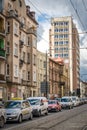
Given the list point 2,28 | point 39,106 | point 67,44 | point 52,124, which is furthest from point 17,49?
point 67,44

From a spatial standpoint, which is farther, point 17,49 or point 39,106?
point 17,49

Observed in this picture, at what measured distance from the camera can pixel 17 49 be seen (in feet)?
179

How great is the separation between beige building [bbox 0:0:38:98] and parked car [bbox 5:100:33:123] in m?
19.2

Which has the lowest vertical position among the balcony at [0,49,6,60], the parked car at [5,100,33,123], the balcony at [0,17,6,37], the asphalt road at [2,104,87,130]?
the asphalt road at [2,104,87,130]

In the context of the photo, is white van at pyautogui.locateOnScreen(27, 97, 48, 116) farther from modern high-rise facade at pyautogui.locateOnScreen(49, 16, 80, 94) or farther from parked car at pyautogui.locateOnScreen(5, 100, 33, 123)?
modern high-rise facade at pyautogui.locateOnScreen(49, 16, 80, 94)

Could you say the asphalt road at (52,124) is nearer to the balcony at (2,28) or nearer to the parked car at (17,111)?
the parked car at (17,111)

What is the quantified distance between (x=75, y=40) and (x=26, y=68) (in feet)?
Result: 254

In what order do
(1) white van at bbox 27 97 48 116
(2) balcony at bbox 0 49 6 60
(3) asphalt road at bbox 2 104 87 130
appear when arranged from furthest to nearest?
(2) balcony at bbox 0 49 6 60 → (1) white van at bbox 27 97 48 116 → (3) asphalt road at bbox 2 104 87 130

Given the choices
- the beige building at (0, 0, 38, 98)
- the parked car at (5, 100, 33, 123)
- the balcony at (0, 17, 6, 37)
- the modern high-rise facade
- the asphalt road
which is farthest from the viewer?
the modern high-rise facade

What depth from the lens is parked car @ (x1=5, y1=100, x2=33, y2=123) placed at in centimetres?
2622

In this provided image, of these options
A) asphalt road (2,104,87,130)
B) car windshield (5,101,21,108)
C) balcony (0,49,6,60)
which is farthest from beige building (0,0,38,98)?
asphalt road (2,104,87,130)

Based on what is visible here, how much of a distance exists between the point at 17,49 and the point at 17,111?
1127 inches

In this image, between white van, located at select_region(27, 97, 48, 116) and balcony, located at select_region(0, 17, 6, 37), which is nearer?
white van, located at select_region(27, 97, 48, 116)

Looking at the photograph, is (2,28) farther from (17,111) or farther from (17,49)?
(17,111)
